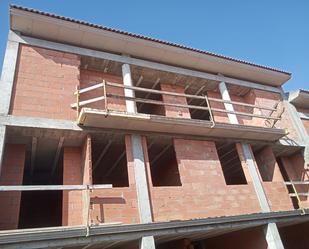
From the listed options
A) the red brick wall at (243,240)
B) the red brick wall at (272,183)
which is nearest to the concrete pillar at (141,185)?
the red brick wall at (243,240)

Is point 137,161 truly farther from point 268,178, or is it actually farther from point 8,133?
point 268,178

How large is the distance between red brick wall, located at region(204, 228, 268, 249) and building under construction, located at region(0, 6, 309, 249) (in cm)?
4

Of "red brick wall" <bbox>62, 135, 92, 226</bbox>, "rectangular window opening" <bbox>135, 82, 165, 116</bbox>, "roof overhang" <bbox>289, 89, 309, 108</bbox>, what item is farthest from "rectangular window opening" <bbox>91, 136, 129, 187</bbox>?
"roof overhang" <bbox>289, 89, 309, 108</bbox>

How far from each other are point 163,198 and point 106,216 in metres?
1.69

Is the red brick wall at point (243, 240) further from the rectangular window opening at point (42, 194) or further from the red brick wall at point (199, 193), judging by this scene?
the rectangular window opening at point (42, 194)

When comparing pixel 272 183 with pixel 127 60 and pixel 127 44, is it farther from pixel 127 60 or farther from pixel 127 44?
pixel 127 44

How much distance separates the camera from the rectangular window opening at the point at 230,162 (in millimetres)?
10320

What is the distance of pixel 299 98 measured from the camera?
42.1ft

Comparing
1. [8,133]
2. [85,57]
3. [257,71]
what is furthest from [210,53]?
[8,133]

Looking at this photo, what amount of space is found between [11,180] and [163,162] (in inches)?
219

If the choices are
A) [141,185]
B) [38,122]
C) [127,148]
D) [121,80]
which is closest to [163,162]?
[127,148]

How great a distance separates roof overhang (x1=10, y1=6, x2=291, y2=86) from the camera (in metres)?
8.09

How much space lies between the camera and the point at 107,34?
8.96 m

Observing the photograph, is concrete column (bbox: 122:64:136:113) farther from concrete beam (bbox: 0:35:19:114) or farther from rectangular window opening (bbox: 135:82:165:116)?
concrete beam (bbox: 0:35:19:114)
